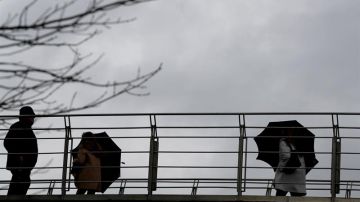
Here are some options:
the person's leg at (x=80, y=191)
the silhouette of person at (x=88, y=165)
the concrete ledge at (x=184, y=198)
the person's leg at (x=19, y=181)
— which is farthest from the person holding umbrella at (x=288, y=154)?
the person's leg at (x=19, y=181)

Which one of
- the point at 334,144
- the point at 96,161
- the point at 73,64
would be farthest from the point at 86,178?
the point at 73,64

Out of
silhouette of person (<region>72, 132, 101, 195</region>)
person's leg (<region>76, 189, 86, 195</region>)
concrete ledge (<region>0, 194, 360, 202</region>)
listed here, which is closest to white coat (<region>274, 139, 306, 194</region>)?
concrete ledge (<region>0, 194, 360, 202</region>)

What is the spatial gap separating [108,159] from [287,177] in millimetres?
2044

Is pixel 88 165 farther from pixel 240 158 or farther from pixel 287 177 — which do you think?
pixel 287 177

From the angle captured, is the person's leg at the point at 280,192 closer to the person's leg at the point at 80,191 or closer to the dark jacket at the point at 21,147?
the person's leg at the point at 80,191

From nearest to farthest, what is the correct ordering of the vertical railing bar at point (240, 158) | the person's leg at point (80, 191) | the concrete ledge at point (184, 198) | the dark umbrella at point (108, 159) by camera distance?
1. the concrete ledge at point (184, 198)
2. the vertical railing bar at point (240, 158)
3. the dark umbrella at point (108, 159)
4. the person's leg at point (80, 191)

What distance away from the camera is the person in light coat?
1392 centimetres

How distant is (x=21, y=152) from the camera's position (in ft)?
48.6

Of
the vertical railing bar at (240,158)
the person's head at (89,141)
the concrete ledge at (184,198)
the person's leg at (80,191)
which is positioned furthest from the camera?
the person's leg at (80,191)

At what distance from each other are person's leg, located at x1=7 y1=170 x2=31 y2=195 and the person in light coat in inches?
112

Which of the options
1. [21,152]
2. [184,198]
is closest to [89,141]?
[21,152]

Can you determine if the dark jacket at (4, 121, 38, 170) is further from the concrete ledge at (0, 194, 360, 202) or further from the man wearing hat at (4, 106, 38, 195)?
the concrete ledge at (0, 194, 360, 202)

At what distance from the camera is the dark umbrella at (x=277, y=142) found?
14.0 meters

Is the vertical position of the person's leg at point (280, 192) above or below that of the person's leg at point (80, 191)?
above
